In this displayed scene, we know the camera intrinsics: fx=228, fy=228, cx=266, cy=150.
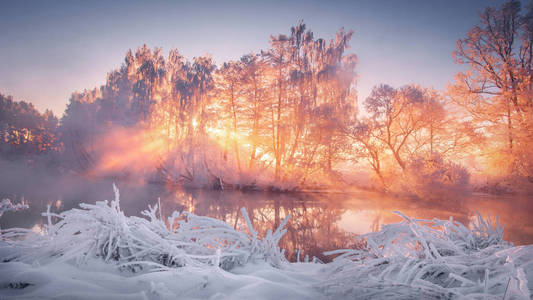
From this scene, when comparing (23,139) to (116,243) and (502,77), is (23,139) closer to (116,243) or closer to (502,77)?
(116,243)

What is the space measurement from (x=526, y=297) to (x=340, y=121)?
11.8 meters

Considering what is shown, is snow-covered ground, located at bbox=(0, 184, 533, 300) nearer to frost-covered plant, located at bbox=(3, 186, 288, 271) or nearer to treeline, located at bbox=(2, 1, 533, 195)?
frost-covered plant, located at bbox=(3, 186, 288, 271)

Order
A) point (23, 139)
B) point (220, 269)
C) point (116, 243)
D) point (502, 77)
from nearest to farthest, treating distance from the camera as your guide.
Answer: point (220, 269) < point (116, 243) < point (502, 77) < point (23, 139)

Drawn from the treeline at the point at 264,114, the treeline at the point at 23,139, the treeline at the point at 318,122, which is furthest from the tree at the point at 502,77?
the treeline at the point at 23,139

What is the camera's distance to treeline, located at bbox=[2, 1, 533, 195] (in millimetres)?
9469

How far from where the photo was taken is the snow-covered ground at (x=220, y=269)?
0.93m

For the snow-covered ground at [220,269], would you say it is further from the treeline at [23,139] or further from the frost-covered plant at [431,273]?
the treeline at [23,139]

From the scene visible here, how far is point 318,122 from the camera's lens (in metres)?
12.1

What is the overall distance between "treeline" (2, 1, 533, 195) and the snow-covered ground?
1028cm

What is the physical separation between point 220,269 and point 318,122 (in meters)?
11.5

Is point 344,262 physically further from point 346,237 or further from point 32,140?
point 32,140

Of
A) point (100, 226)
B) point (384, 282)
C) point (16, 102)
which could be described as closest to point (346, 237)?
point (384, 282)

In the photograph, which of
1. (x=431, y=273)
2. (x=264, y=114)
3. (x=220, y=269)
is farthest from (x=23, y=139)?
(x=431, y=273)

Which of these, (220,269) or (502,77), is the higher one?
(502,77)
